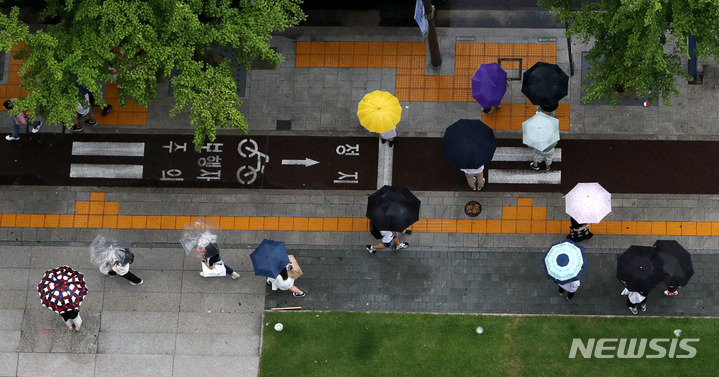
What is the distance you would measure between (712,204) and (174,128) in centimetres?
1572

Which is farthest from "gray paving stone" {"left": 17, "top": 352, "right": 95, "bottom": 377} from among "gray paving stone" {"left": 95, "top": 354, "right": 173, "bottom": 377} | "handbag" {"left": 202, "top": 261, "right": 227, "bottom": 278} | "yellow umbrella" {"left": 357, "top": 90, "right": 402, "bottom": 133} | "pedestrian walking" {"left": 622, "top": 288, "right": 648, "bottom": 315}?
"pedestrian walking" {"left": 622, "top": 288, "right": 648, "bottom": 315}

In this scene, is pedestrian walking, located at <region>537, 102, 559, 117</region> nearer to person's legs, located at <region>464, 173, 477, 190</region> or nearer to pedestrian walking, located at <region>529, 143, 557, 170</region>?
pedestrian walking, located at <region>529, 143, 557, 170</region>

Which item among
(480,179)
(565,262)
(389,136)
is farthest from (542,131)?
(389,136)

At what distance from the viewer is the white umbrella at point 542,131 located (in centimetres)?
1966

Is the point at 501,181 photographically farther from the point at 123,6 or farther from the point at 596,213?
the point at 123,6

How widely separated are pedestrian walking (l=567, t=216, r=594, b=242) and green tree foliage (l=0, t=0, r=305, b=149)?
30.2 feet

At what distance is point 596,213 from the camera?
757 inches

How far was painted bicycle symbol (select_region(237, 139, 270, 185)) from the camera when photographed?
22375 millimetres

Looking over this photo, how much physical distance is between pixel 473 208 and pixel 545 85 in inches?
160

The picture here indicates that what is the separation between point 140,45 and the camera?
58.0ft

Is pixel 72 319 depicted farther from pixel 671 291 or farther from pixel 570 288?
pixel 671 291

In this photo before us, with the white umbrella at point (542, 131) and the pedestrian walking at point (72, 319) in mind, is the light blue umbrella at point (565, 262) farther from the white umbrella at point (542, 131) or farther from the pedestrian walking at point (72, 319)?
the pedestrian walking at point (72, 319)

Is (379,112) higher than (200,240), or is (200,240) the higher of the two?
(379,112)

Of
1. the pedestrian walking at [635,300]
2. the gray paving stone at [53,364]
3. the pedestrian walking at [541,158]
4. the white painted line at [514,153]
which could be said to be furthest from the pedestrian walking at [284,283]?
the pedestrian walking at [635,300]
